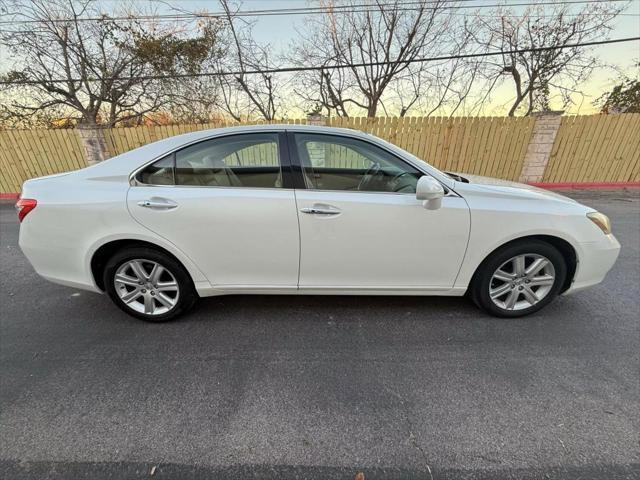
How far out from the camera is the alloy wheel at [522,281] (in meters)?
2.38

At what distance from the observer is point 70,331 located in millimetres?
2459

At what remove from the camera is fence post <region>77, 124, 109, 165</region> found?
7883 mm

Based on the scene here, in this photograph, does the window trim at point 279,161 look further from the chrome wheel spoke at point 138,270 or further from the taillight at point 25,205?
the taillight at point 25,205

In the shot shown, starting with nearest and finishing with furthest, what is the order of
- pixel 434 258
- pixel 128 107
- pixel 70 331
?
pixel 434 258
pixel 70 331
pixel 128 107

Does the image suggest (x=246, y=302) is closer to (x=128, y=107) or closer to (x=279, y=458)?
(x=279, y=458)

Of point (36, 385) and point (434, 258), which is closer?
point (36, 385)

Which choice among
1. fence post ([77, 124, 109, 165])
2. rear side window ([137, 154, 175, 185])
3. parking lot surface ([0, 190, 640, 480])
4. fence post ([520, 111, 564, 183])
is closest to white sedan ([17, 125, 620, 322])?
rear side window ([137, 154, 175, 185])

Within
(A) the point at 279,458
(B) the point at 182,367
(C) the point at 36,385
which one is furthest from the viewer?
(B) the point at 182,367

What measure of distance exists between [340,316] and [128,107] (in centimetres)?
1304

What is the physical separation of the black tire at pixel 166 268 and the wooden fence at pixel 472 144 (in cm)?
658

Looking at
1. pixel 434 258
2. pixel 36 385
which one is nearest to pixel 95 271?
pixel 36 385

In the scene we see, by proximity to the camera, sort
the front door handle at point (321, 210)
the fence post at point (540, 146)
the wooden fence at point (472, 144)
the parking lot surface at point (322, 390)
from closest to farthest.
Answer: the parking lot surface at point (322, 390) → the front door handle at point (321, 210) → the fence post at point (540, 146) → the wooden fence at point (472, 144)

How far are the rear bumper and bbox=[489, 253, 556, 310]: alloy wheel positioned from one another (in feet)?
0.65

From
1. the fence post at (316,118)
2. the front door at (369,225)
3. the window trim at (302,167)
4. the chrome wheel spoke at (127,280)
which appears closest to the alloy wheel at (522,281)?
the front door at (369,225)
